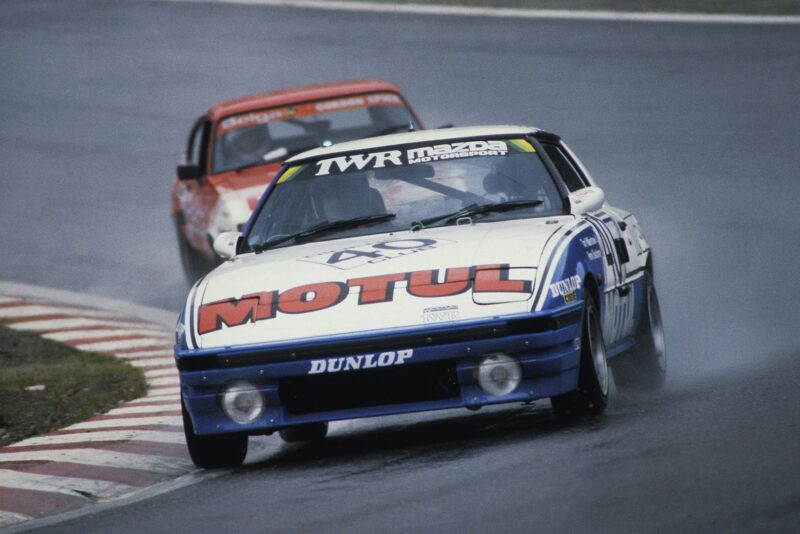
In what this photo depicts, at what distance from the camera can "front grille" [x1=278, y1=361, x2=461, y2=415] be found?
22.4 ft

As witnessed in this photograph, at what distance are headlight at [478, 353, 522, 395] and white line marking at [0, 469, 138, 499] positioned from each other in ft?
5.53

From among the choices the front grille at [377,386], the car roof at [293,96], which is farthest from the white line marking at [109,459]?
the car roof at [293,96]

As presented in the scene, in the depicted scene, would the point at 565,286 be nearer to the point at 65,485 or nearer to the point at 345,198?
the point at 345,198

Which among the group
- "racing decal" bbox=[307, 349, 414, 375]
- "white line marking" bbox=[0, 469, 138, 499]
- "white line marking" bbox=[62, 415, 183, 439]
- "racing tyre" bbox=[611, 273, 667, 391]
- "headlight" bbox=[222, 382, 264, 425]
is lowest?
"white line marking" bbox=[62, 415, 183, 439]

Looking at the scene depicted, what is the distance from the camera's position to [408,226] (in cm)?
787

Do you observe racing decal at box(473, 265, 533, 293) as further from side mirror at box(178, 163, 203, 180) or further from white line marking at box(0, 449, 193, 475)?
side mirror at box(178, 163, 203, 180)

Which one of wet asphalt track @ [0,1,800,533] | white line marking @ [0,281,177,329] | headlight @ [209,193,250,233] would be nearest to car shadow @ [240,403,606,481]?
wet asphalt track @ [0,1,800,533]

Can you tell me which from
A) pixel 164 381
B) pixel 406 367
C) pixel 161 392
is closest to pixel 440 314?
pixel 406 367

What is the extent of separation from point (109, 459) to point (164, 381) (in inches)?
123

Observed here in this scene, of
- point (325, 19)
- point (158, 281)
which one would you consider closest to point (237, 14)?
point (325, 19)

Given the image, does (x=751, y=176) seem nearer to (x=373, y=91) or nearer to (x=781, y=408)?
(x=373, y=91)

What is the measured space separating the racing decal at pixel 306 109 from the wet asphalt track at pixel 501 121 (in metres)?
2.17

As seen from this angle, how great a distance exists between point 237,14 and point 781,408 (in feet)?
71.0

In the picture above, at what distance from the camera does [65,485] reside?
7.45 m
